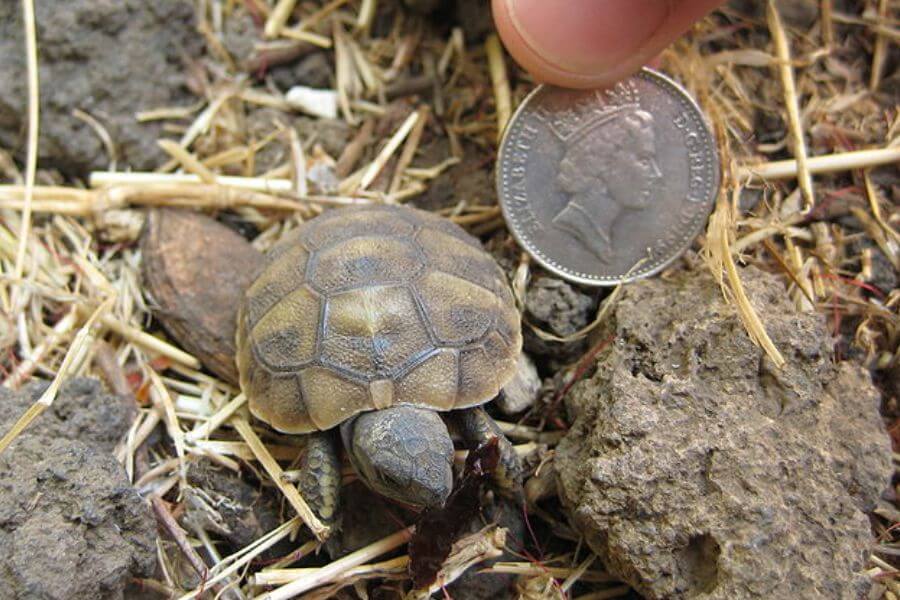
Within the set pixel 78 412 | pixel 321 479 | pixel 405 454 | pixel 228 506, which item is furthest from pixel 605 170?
pixel 78 412

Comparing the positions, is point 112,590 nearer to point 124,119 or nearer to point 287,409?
point 287,409

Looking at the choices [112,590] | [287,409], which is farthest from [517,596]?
[112,590]

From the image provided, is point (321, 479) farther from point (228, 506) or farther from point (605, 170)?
point (605, 170)

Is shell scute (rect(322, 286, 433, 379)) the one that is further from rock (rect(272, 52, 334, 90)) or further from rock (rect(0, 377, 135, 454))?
rock (rect(272, 52, 334, 90))

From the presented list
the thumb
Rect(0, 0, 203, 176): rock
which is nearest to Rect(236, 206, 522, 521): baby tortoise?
the thumb

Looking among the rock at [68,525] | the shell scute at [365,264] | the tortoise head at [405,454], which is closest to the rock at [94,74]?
the shell scute at [365,264]

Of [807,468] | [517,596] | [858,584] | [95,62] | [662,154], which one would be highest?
[95,62]
